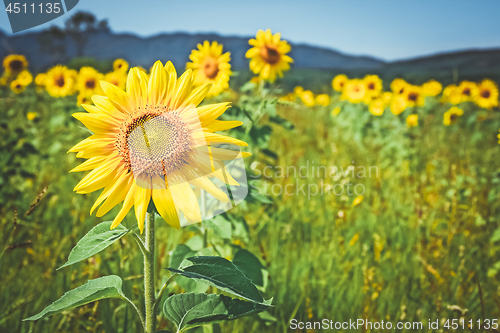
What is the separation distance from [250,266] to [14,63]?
499cm

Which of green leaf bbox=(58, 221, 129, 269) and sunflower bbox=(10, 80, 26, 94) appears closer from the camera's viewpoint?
green leaf bbox=(58, 221, 129, 269)

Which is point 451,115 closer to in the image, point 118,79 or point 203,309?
point 118,79

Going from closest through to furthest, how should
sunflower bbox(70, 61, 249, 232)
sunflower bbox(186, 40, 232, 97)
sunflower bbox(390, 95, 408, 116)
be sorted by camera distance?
sunflower bbox(70, 61, 249, 232)
sunflower bbox(186, 40, 232, 97)
sunflower bbox(390, 95, 408, 116)

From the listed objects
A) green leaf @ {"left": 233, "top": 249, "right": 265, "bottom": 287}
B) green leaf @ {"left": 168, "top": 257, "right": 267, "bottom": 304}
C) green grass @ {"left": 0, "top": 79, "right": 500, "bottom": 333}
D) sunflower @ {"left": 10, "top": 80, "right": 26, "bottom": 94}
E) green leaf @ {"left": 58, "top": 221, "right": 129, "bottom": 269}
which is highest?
sunflower @ {"left": 10, "top": 80, "right": 26, "bottom": 94}

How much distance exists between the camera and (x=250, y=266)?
123cm

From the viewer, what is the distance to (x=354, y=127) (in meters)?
4.54

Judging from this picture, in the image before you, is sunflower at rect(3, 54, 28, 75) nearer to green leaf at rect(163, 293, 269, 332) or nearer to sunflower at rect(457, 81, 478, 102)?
green leaf at rect(163, 293, 269, 332)

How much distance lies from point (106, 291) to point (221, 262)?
0.27 meters

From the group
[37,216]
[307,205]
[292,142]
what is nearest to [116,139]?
[37,216]

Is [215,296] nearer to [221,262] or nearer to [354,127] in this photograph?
[221,262]

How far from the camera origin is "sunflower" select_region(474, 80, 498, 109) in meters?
4.96

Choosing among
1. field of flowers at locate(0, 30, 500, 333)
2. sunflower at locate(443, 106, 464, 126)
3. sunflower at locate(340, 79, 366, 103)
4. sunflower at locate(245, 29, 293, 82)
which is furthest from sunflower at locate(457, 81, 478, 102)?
sunflower at locate(245, 29, 293, 82)

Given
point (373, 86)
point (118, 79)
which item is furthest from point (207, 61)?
point (373, 86)

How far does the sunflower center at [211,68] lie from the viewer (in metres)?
2.09
